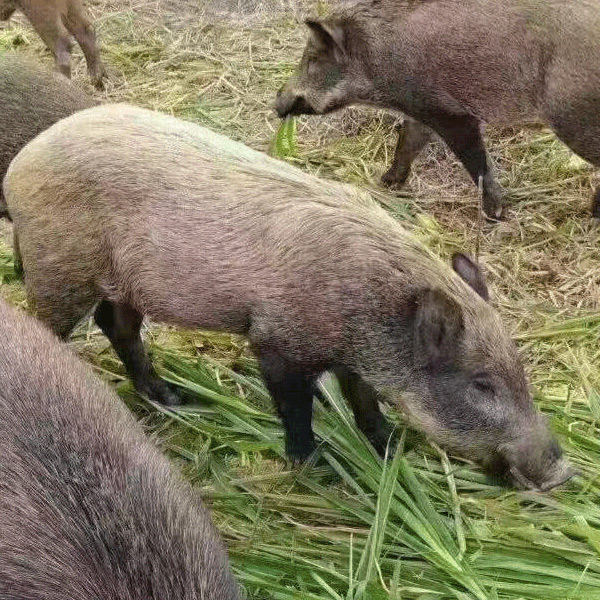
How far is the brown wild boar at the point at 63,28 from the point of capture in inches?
227

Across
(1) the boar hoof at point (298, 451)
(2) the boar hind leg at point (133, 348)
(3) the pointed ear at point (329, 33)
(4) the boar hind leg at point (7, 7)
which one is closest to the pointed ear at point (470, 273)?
(1) the boar hoof at point (298, 451)

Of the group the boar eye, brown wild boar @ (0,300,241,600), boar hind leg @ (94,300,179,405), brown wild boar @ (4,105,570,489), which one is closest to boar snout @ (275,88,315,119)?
brown wild boar @ (4,105,570,489)

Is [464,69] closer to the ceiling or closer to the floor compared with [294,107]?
closer to the ceiling

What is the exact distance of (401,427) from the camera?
11.3ft

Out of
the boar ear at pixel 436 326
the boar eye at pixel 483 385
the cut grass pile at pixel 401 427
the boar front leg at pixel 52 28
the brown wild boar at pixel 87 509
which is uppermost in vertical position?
the brown wild boar at pixel 87 509

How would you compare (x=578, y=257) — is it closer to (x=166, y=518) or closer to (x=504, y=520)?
(x=504, y=520)

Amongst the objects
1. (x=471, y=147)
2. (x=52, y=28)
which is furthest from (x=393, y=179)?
(x=52, y=28)

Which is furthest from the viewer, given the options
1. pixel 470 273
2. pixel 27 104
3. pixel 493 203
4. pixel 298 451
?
pixel 493 203

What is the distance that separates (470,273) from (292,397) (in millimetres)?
735

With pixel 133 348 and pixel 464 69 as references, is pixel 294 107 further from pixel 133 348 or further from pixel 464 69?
pixel 133 348

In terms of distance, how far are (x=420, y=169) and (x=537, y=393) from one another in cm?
198

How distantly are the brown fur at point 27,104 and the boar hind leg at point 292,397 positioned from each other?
1869 millimetres

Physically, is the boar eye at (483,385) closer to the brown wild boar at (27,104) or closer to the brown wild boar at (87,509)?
the brown wild boar at (87,509)

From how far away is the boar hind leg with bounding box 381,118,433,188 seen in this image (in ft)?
16.0
